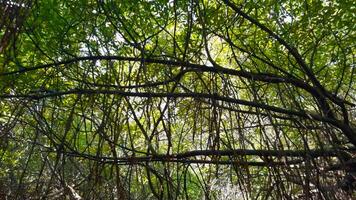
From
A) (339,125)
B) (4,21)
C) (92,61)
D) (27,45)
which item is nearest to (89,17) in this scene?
(92,61)

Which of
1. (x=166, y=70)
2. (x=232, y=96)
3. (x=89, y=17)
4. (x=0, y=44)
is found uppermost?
(x=89, y=17)

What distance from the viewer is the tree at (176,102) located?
57.6 inches

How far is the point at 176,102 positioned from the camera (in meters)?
1.92

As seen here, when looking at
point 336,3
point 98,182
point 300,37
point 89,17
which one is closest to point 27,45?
point 89,17

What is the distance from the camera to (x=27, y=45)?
2.64 m

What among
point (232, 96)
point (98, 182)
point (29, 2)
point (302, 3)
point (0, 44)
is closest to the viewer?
point (0, 44)

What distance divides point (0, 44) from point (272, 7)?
208 cm

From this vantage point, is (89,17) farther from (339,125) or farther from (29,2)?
(339,125)

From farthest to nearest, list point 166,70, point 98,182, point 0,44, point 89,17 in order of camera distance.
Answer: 1. point 89,17
2. point 166,70
3. point 98,182
4. point 0,44

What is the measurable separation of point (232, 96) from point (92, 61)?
2.14ft

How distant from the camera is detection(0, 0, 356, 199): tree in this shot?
1464 millimetres

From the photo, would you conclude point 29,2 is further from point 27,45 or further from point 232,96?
point 27,45

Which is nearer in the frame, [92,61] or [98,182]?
[98,182]

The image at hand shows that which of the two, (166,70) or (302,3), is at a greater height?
(302,3)
